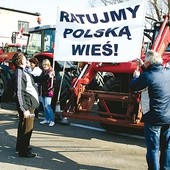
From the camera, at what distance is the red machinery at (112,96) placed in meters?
6.53

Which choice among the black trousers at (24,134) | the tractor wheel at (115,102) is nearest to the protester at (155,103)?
the black trousers at (24,134)

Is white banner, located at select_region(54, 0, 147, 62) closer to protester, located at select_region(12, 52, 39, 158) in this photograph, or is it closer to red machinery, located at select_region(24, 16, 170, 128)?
red machinery, located at select_region(24, 16, 170, 128)

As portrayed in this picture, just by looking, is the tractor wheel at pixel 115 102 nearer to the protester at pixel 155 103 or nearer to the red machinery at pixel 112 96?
the red machinery at pixel 112 96

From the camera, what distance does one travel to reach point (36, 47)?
12.4m

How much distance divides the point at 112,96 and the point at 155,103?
220 cm

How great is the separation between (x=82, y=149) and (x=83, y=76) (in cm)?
170

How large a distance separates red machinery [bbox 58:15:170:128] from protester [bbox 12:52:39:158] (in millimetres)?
1431

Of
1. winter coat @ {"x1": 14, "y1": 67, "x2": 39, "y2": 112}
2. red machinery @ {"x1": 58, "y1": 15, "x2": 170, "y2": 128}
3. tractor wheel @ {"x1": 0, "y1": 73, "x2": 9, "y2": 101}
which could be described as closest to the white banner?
red machinery @ {"x1": 58, "y1": 15, "x2": 170, "y2": 128}

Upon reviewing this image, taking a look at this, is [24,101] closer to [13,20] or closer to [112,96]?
[112,96]

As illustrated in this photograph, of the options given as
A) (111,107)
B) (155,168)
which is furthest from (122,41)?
(155,168)

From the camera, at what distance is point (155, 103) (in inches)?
181

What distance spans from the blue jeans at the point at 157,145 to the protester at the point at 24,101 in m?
1.91

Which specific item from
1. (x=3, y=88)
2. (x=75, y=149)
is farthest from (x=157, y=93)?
(x=3, y=88)

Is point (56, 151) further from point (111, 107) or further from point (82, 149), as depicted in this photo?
point (111, 107)
